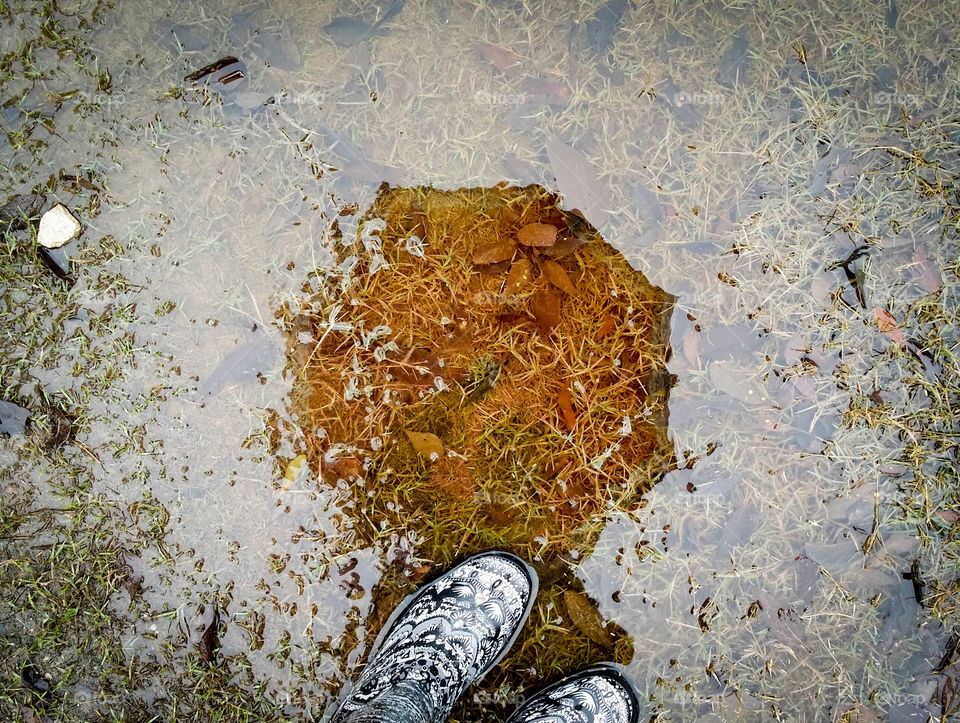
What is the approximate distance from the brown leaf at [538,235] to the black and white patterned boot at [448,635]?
139cm

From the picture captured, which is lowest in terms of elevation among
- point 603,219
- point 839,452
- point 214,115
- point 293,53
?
point 839,452

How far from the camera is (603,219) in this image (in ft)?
9.00

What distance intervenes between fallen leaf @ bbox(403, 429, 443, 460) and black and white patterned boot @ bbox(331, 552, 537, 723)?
508 mm

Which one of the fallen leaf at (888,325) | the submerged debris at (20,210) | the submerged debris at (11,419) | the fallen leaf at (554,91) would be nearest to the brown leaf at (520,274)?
the fallen leaf at (554,91)

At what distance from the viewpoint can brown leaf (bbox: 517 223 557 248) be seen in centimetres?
269

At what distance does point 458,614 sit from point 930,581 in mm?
2099

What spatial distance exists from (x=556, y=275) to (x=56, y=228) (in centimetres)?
223

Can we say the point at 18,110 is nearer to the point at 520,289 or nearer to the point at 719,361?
the point at 520,289

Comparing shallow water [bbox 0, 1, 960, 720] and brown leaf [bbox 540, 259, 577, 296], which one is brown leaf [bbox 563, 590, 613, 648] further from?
brown leaf [bbox 540, 259, 577, 296]

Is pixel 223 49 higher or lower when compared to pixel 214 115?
higher

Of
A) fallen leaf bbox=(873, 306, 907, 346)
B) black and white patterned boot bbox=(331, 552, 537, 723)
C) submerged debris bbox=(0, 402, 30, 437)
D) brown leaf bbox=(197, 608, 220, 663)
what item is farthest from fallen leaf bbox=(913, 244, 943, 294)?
submerged debris bbox=(0, 402, 30, 437)

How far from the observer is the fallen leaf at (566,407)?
2717 mm

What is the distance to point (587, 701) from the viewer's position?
2.60 m

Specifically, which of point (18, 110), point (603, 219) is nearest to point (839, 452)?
point (603, 219)
